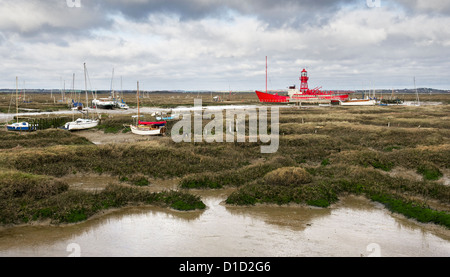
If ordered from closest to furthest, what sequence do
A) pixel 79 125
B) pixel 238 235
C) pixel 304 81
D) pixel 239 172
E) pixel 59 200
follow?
pixel 238 235
pixel 59 200
pixel 239 172
pixel 79 125
pixel 304 81

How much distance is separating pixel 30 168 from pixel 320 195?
19.5 metres

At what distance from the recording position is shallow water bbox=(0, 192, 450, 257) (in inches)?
507

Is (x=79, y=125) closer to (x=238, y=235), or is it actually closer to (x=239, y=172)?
(x=239, y=172)

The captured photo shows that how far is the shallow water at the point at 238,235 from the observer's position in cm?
1288

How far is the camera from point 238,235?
14398 millimetres

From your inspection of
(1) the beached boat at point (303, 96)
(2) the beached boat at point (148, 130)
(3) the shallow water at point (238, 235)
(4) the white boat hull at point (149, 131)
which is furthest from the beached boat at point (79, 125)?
(1) the beached boat at point (303, 96)

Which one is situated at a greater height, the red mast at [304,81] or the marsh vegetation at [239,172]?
the red mast at [304,81]

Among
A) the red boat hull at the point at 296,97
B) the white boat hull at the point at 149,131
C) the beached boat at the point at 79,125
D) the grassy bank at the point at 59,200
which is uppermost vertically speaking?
the red boat hull at the point at 296,97

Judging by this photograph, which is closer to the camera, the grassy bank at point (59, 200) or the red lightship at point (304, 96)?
the grassy bank at point (59, 200)

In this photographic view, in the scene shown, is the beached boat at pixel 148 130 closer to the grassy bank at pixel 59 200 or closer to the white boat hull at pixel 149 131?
the white boat hull at pixel 149 131

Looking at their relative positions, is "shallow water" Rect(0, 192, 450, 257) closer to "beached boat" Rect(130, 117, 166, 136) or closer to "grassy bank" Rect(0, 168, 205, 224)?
"grassy bank" Rect(0, 168, 205, 224)

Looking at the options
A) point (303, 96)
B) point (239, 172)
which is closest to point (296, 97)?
point (303, 96)

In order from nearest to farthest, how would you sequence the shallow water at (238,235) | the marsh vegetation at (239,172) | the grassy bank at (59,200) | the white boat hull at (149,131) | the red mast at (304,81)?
the shallow water at (238,235), the grassy bank at (59,200), the marsh vegetation at (239,172), the white boat hull at (149,131), the red mast at (304,81)

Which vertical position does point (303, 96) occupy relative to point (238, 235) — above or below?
above
